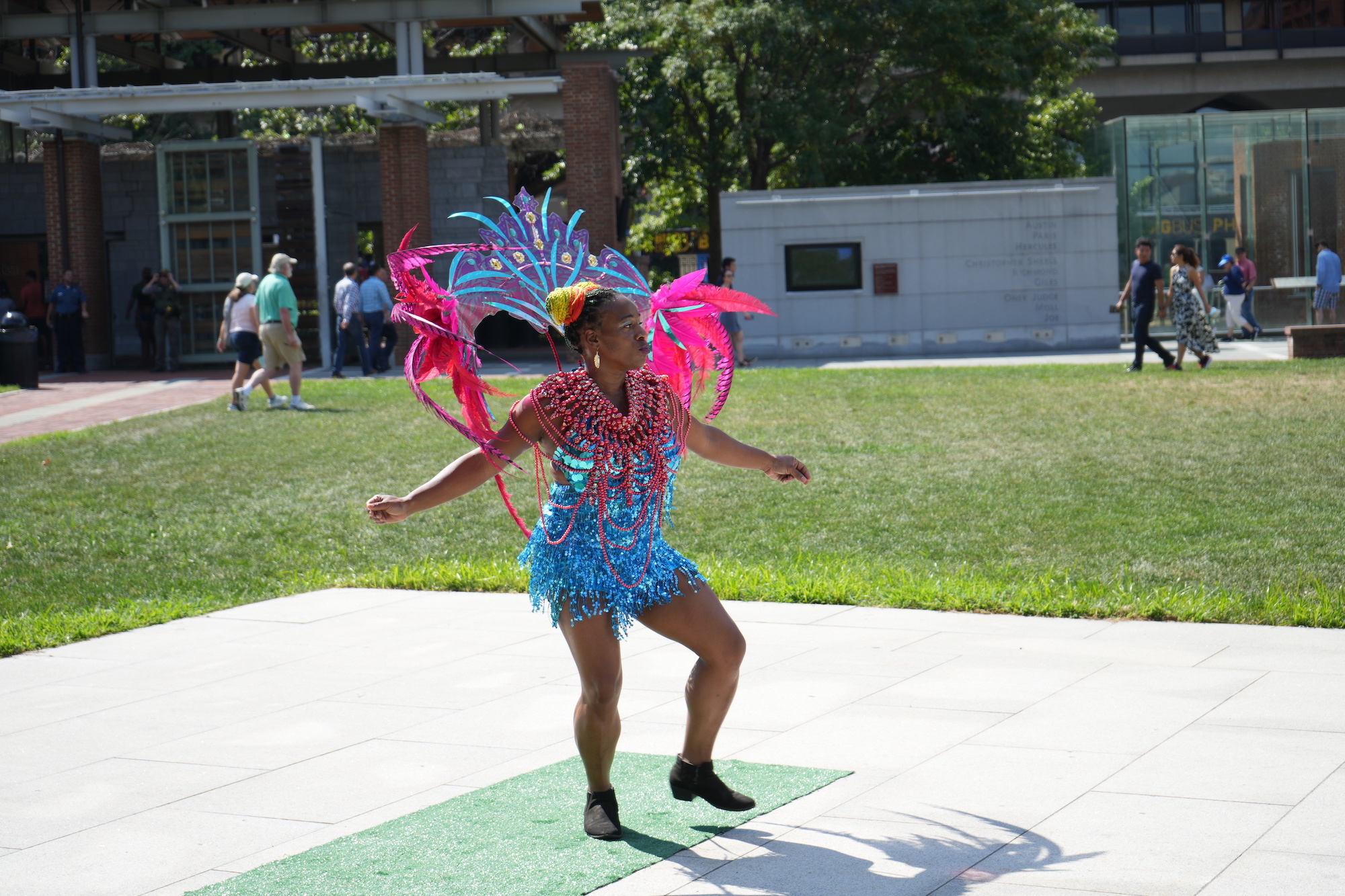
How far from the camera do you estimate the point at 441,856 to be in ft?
13.4

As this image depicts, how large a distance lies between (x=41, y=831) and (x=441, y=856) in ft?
4.46

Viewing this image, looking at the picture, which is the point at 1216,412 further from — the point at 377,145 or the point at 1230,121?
the point at 377,145

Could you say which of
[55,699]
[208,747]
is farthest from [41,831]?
[55,699]

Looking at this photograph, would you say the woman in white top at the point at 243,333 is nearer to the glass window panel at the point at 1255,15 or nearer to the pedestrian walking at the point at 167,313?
the pedestrian walking at the point at 167,313

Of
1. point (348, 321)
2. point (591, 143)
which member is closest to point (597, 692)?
point (348, 321)

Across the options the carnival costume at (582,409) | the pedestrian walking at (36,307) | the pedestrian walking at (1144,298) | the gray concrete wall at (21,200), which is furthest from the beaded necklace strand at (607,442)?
the gray concrete wall at (21,200)

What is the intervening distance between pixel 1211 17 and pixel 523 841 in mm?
54445

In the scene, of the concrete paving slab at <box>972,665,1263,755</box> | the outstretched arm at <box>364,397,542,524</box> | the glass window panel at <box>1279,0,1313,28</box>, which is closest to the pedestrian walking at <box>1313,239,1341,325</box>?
the concrete paving slab at <box>972,665,1263,755</box>

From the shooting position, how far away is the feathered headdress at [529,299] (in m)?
4.57

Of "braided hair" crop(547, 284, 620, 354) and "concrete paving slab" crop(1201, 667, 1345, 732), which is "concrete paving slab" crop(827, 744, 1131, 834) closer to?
"concrete paving slab" crop(1201, 667, 1345, 732)

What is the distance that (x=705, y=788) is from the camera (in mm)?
4367

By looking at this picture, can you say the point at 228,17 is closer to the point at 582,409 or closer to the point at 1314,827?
the point at 582,409

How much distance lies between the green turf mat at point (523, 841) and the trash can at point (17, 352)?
2037 centimetres

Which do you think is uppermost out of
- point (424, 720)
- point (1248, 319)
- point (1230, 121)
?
point (1230, 121)
